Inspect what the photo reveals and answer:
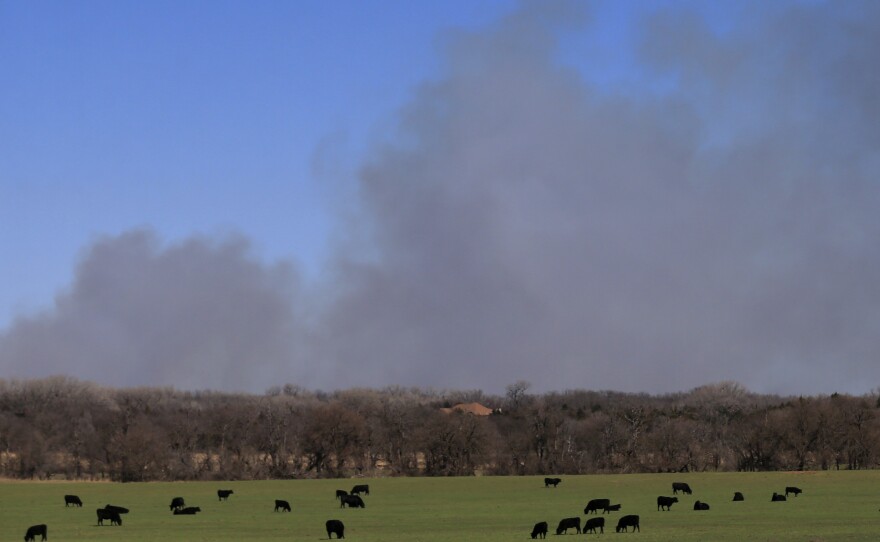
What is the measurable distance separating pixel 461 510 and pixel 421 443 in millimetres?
66144

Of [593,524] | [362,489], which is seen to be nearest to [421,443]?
[362,489]

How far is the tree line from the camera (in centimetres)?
12650

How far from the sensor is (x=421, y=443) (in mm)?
130875

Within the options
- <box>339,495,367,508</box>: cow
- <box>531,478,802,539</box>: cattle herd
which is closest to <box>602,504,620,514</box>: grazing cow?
<box>531,478,802,539</box>: cattle herd

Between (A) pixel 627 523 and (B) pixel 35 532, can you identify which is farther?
(B) pixel 35 532

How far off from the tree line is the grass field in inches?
714

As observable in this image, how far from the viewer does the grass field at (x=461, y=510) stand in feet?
155

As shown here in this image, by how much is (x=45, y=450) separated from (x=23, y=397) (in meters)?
49.4

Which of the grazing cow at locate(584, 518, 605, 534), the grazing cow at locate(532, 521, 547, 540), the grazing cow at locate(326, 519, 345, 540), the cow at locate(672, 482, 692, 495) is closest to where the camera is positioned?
the grazing cow at locate(532, 521, 547, 540)

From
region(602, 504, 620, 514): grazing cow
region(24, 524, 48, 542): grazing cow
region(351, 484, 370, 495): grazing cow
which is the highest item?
region(351, 484, 370, 495): grazing cow

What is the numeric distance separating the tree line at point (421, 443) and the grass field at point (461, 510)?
18.1 m

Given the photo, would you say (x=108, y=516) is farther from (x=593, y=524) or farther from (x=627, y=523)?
(x=627, y=523)

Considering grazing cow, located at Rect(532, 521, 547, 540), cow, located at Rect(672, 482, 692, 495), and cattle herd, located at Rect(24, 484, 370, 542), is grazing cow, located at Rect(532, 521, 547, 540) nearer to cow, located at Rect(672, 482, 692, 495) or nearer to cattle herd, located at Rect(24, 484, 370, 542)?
cattle herd, located at Rect(24, 484, 370, 542)

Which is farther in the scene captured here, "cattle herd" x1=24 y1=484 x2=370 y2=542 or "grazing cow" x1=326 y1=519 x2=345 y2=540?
"cattle herd" x1=24 y1=484 x2=370 y2=542
